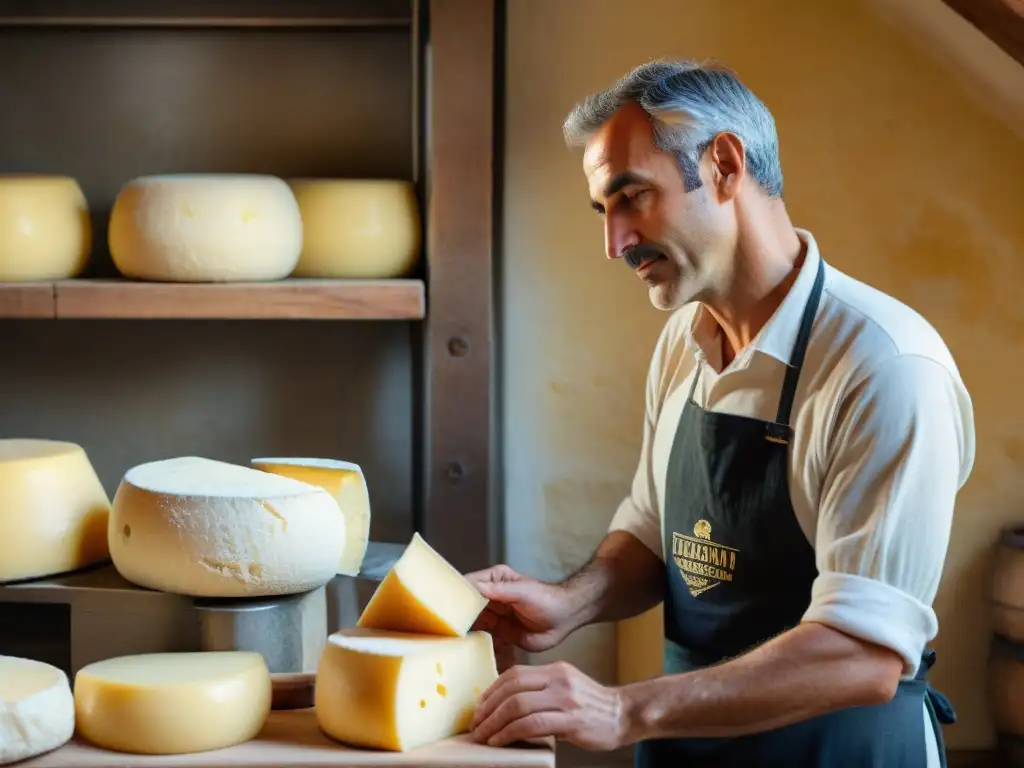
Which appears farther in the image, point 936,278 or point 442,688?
point 936,278

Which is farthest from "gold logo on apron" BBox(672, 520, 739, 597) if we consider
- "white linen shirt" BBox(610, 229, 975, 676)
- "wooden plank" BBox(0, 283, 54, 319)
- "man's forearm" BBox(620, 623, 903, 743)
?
"wooden plank" BBox(0, 283, 54, 319)

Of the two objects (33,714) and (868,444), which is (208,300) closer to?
(33,714)

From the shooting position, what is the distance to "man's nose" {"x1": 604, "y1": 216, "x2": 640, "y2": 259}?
1.51 meters

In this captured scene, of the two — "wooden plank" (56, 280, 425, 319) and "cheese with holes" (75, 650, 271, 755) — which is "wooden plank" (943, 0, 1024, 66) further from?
"cheese with holes" (75, 650, 271, 755)

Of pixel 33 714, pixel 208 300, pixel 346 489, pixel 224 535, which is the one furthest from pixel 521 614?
pixel 208 300

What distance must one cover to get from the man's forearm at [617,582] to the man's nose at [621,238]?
45 cm

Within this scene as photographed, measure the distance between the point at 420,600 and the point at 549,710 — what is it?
0.18 metres

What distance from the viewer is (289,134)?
2.40 m

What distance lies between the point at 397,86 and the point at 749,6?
0.67 m

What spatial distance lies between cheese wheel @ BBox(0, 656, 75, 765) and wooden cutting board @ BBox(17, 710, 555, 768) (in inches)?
0.6

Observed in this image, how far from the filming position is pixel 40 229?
2.04 m

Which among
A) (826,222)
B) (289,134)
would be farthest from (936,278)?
(289,134)

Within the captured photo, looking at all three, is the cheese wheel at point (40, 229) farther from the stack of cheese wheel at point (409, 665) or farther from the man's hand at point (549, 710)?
Result: the man's hand at point (549, 710)

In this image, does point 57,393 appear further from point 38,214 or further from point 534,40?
point 534,40
